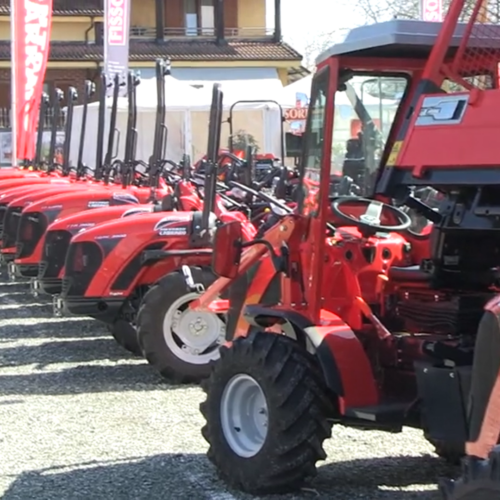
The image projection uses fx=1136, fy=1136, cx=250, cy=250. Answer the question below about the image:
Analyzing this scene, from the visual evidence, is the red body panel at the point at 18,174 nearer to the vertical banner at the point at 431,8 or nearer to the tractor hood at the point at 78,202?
the tractor hood at the point at 78,202

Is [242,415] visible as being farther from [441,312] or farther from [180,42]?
[180,42]

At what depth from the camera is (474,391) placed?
153 inches

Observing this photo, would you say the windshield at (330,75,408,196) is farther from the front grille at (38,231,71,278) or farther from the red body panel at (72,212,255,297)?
the front grille at (38,231,71,278)

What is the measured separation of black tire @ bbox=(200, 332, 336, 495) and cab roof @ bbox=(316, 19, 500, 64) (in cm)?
138

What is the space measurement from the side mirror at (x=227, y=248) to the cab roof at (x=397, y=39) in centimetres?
106

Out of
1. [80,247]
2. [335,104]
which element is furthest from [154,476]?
[80,247]

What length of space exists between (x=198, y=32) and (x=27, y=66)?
2155 centimetres

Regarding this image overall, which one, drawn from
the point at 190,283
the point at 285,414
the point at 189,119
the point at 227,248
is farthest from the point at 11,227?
the point at 189,119

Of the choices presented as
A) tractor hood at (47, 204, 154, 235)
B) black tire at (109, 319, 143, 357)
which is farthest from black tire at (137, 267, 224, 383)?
tractor hood at (47, 204, 154, 235)

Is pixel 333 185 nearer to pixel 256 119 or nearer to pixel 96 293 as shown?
pixel 96 293

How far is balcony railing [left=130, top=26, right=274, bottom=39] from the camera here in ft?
126

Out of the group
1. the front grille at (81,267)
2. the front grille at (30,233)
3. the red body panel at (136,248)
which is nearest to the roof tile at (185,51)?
the front grille at (30,233)

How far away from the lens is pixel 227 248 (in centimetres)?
573

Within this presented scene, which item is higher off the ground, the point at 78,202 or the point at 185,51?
the point at 185,51
